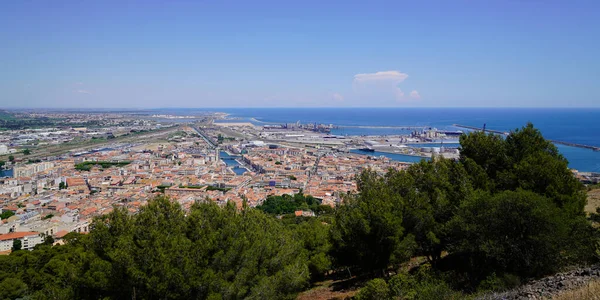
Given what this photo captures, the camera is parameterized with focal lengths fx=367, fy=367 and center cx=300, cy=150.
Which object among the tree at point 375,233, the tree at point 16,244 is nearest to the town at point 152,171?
the tree at point 16,244

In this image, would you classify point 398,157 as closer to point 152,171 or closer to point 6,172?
point 152,171

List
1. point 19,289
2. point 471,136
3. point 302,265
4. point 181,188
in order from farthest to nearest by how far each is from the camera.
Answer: point 181,188
point 471,136
point 19,289
point 302,265

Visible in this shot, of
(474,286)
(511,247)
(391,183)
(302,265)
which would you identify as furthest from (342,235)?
(511,247)

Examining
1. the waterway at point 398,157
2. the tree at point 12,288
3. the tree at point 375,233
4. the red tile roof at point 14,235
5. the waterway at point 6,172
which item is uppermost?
the tree at point 375,233

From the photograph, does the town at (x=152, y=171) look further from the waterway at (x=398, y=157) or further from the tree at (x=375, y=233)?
the tree at (x=375, y=233)

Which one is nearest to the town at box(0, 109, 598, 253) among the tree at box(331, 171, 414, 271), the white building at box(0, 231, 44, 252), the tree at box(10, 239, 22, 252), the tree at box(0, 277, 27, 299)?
the white building at box(0, 231, 44, 252)

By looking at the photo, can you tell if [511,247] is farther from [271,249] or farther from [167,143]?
[167,143]

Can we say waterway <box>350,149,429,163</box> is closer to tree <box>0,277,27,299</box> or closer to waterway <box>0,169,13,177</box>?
tree <box>0,277,27,299</box>
